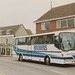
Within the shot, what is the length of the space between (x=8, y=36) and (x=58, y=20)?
26403 millimetres

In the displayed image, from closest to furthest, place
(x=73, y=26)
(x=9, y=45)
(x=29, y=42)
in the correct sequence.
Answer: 1. (x=29, y=42)
2. (x=73, y=26)
3. (x=9, y=45)

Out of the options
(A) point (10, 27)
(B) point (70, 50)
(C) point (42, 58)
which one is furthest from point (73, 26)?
(A) point (10, 27)

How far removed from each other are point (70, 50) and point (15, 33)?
132ft

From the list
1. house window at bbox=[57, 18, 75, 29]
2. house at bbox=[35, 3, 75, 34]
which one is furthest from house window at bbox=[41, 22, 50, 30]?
house window at bbox=[57, 18, 75, 29]

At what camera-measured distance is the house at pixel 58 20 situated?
31.1 m

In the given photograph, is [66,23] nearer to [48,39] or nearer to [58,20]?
[58,20]

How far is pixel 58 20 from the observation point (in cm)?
3294

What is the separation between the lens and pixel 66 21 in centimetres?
3147

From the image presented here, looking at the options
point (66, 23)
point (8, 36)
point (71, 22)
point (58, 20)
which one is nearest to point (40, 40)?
point (71, 22)

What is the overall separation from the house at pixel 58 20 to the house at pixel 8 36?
747 inches

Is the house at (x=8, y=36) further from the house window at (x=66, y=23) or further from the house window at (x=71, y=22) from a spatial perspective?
the house window at (x=71, y=22)

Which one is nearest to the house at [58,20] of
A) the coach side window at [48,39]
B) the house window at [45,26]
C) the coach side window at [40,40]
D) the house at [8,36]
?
the house window at [45,26]

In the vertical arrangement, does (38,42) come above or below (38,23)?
below

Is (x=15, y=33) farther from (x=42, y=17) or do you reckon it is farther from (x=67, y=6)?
(x=67, y=6)
